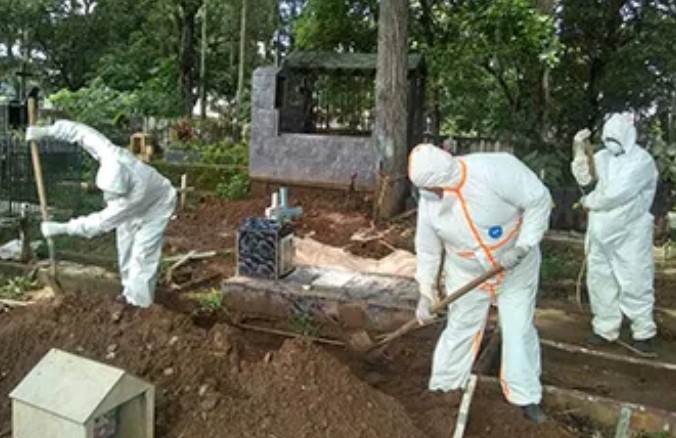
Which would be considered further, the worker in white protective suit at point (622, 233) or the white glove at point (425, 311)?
the worker in white protective suit at point (622, 233)

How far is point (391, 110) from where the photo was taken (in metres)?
9.52

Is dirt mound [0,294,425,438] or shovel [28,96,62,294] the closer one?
dirt mound [0,294,425,438]

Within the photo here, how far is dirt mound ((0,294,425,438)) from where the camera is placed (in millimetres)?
3268

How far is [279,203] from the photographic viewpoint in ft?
20.0

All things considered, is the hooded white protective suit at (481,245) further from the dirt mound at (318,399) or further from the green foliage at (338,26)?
the green foliage at (338,26)

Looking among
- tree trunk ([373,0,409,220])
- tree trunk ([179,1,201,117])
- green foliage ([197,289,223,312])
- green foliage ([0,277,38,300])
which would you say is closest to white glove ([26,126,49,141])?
green foliage ([0,277,38,300])

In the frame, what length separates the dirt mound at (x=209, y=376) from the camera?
10.7 feet

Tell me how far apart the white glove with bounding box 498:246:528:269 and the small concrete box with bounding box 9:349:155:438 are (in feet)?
6.00

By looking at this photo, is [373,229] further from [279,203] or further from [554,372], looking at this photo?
[554,372]

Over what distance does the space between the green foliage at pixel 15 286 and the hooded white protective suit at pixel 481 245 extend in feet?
12.0

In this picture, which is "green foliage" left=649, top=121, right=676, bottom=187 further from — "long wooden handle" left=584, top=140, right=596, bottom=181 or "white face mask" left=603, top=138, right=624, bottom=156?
"white face mask" left=603, top=138, right=624, bottom=156

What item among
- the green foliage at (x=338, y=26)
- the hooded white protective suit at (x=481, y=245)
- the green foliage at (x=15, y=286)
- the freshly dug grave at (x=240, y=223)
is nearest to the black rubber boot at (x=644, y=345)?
the hooded white protective suit at (x=481, y=245)

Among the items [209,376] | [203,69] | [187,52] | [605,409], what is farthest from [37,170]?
[187,52]

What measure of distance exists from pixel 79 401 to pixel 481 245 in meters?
2.09
